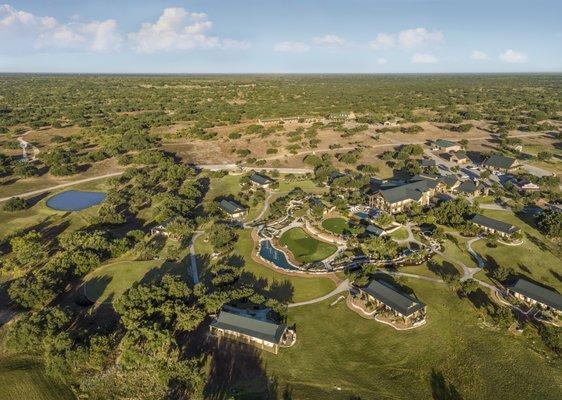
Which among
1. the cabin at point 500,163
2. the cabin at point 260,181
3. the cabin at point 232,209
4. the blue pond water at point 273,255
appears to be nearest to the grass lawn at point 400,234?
the blue pond water at point 273,255

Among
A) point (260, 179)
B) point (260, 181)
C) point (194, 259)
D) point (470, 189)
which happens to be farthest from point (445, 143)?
point (194, 259)

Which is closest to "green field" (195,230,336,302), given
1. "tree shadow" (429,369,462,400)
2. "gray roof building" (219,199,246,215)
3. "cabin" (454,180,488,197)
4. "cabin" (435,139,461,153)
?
"gray roof building" (219,199,246,215)

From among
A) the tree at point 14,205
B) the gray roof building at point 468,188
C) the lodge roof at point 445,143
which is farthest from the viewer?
the lodge roof at point 445,143

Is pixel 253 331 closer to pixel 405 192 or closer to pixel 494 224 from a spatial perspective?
pixel 405 192

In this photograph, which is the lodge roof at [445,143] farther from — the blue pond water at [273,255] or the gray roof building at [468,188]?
the blue pond water at [273,255]

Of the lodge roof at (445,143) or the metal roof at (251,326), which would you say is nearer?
the metal roof at (251,326)

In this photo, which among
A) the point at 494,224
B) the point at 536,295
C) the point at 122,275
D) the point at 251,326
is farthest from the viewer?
the point at 494,224
